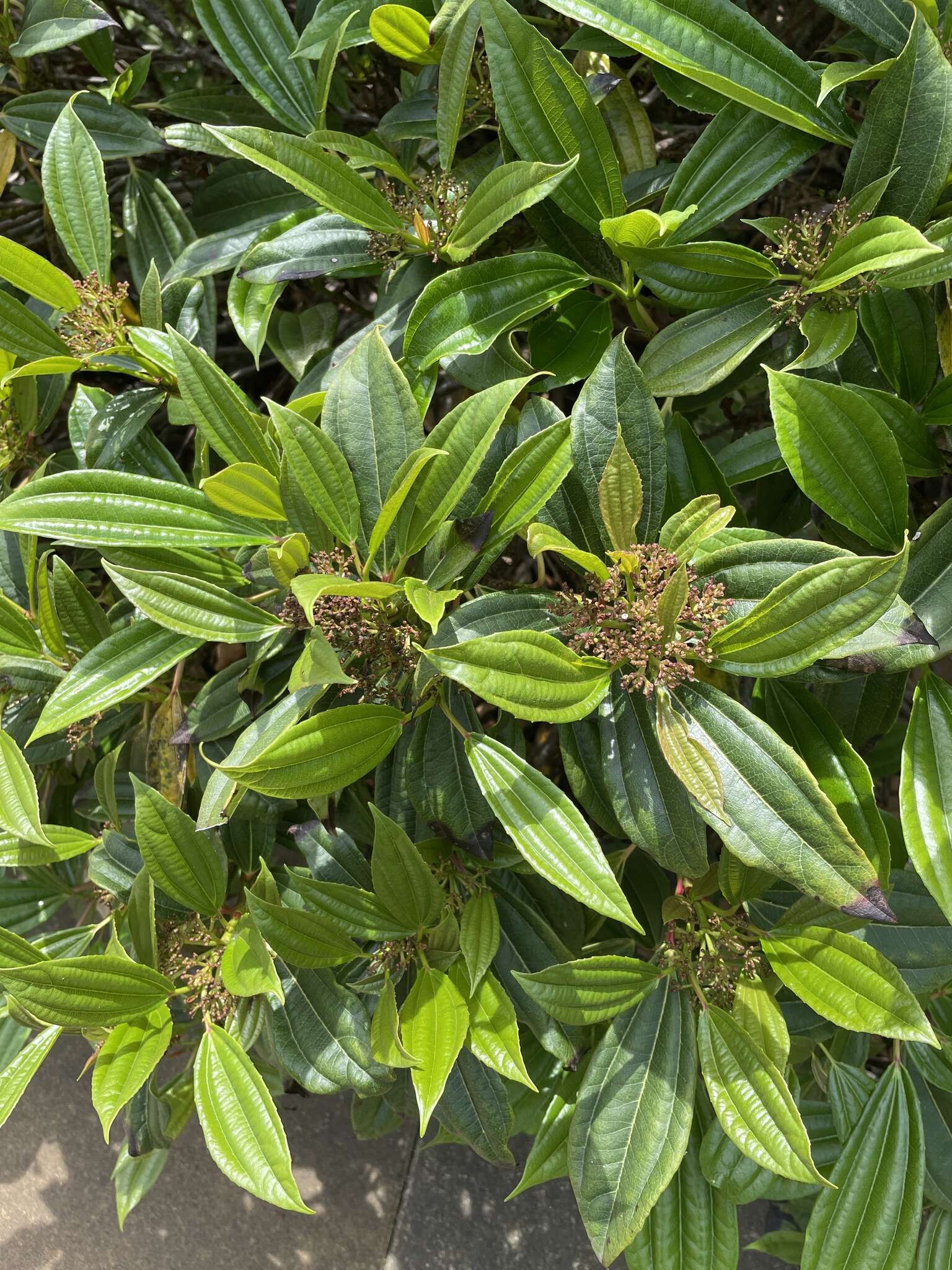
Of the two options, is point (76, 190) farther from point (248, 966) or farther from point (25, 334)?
point (248, 966)

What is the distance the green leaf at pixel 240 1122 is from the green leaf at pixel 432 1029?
0.37ft

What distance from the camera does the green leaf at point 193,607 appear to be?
695 mm

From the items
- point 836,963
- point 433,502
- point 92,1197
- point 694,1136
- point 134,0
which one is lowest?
point 92,1197

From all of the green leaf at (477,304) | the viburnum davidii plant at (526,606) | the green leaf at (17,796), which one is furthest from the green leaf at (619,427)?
A: the green leaf at (17,796)

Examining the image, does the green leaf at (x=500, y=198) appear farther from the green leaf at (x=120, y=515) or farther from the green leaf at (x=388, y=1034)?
the green leaf at (x=388, y=1034)

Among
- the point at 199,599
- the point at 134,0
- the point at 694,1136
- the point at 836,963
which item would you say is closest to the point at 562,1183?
the point at 694,1136

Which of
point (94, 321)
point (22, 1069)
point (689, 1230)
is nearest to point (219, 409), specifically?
point (94, 321)

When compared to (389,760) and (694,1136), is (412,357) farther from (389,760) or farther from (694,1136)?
(694,1136)

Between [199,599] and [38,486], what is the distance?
16 centimetres

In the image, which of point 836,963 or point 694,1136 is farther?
point 694,1136

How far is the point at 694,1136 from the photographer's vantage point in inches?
36.0

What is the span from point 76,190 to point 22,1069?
82 cm

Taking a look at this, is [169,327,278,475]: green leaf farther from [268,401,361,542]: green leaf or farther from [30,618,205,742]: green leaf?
[30,618,205,742]: green leaf

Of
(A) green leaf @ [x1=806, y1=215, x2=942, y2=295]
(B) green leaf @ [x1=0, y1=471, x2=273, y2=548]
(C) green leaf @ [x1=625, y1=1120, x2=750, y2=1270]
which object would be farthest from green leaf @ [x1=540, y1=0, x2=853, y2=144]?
(C) green leaf @ [x1=625, y1=1120, x2=750, y2=1270]
